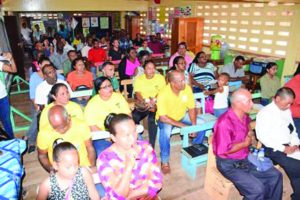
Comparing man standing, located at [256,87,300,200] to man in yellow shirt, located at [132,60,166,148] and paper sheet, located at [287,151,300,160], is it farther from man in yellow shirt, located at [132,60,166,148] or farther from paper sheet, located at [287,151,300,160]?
man in yellow shirt, located at [132,60,166,148]

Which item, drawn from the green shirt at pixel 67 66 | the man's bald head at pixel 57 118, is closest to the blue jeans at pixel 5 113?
the man's bald head at pixel 57 118

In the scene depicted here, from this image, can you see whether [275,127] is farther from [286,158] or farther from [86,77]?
[86,77]

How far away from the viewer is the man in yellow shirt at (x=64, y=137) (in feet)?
8.54

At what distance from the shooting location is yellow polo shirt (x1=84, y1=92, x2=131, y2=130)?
347cm

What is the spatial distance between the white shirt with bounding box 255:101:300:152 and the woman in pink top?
1610 millimetres

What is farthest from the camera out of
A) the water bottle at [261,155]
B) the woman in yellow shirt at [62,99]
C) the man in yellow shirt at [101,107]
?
the man in yellow shirt at [101,107]

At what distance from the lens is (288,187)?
353cm

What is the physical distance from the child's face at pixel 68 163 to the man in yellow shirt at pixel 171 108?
181 centimetres

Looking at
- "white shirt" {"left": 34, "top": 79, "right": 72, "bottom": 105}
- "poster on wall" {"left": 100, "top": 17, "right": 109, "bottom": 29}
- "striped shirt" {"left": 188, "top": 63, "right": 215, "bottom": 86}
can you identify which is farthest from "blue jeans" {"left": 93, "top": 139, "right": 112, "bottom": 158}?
"poster on wall" {"left": 100, "top": 17, "right": 109, "bottom": 29}

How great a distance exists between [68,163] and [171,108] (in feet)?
6.71

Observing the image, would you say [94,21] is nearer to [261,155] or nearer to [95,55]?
[95,55]

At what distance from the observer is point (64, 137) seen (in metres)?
2.73

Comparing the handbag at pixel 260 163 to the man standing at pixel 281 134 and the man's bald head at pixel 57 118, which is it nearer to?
the man standing at pixel 281 134

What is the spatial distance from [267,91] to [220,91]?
1.44 m
